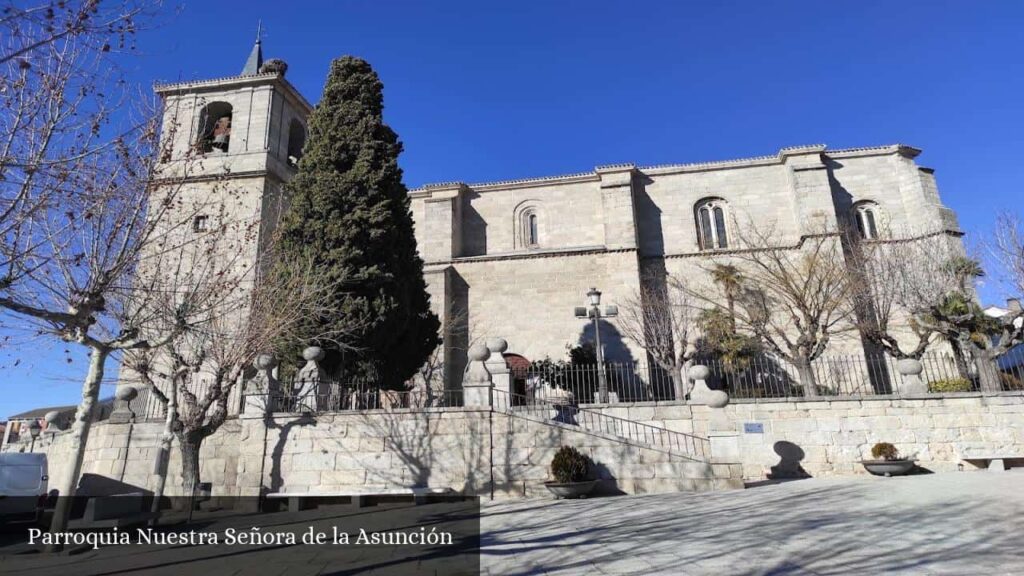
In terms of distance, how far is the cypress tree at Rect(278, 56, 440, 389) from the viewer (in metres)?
12.9

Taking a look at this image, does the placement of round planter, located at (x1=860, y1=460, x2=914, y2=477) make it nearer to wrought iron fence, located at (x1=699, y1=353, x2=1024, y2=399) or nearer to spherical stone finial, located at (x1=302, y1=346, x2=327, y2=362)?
wrought iron fence, located at (x1=699, y1=353, x2=1024, y2=399)

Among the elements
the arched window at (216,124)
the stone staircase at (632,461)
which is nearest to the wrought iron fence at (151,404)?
the stone staircase at (632,461)

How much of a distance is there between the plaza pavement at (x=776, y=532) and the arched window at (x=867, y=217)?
15990 millimetres

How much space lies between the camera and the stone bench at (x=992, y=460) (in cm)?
1100

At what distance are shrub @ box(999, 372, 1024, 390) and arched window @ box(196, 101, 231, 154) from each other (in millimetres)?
24374

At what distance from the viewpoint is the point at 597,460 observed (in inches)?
397

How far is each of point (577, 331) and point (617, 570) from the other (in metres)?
16.8

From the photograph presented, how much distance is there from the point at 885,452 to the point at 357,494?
1042cm

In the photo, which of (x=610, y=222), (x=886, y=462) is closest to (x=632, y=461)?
(x=886, y=462)

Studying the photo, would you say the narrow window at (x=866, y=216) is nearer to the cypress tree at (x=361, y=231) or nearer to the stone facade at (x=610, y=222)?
the stone facade at (x=610, y=222)

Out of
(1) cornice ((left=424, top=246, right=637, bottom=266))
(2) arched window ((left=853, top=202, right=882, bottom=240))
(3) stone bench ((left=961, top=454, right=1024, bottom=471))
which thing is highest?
(2) arched window ((left=853, top=202, right=882, bottom=240))

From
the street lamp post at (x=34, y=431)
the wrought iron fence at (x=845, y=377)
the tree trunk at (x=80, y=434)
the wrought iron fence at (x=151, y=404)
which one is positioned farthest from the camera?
the street lamp post at (x=34, y=431)

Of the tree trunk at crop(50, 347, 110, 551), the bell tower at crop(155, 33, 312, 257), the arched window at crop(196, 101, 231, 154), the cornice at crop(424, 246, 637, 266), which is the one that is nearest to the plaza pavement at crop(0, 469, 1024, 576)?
the tree trunk at crop(50, 347, 110, 551)

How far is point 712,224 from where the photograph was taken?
2391 centimetres
